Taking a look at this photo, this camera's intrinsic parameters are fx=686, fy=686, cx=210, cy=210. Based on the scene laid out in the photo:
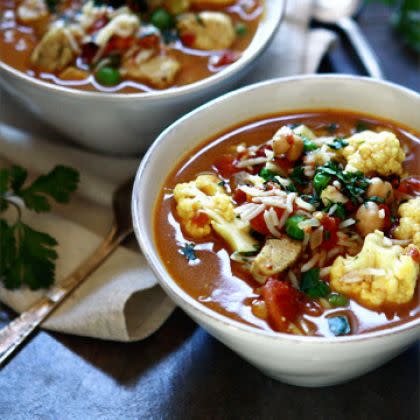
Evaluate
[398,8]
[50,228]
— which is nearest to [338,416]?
[50,228]

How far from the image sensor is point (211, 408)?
8.66ft

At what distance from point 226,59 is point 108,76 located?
641 millimetres

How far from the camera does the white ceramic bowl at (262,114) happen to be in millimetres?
2170

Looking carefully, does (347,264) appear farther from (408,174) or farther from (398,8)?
(398,8)

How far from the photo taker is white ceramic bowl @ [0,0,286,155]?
10.5ft

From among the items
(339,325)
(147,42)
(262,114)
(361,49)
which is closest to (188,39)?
(147,42)

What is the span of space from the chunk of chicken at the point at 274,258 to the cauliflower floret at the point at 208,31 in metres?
1.59

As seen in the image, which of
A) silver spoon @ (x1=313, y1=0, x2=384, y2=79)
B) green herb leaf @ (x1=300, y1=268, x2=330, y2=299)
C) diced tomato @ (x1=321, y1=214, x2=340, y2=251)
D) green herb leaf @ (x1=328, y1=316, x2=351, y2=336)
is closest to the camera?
green herb leaf @ (x1=328, y1=316, x2=351, y2=336)

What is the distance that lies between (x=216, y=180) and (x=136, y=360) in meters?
0.81

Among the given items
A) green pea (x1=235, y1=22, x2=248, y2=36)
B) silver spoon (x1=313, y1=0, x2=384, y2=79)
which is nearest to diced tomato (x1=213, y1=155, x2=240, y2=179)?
green pea (x1=235, y1=22, x2=248, y2=36)

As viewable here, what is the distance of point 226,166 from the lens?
293cm

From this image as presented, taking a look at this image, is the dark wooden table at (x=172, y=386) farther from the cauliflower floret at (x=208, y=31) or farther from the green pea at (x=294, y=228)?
the cauliflower floret at (x=208, y=31)

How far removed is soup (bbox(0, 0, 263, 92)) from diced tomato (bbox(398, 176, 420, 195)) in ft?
4.09

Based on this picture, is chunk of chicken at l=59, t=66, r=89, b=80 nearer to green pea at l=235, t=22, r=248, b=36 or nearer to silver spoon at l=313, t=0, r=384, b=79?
green pea at l=235, t=22, r=248, b=36
